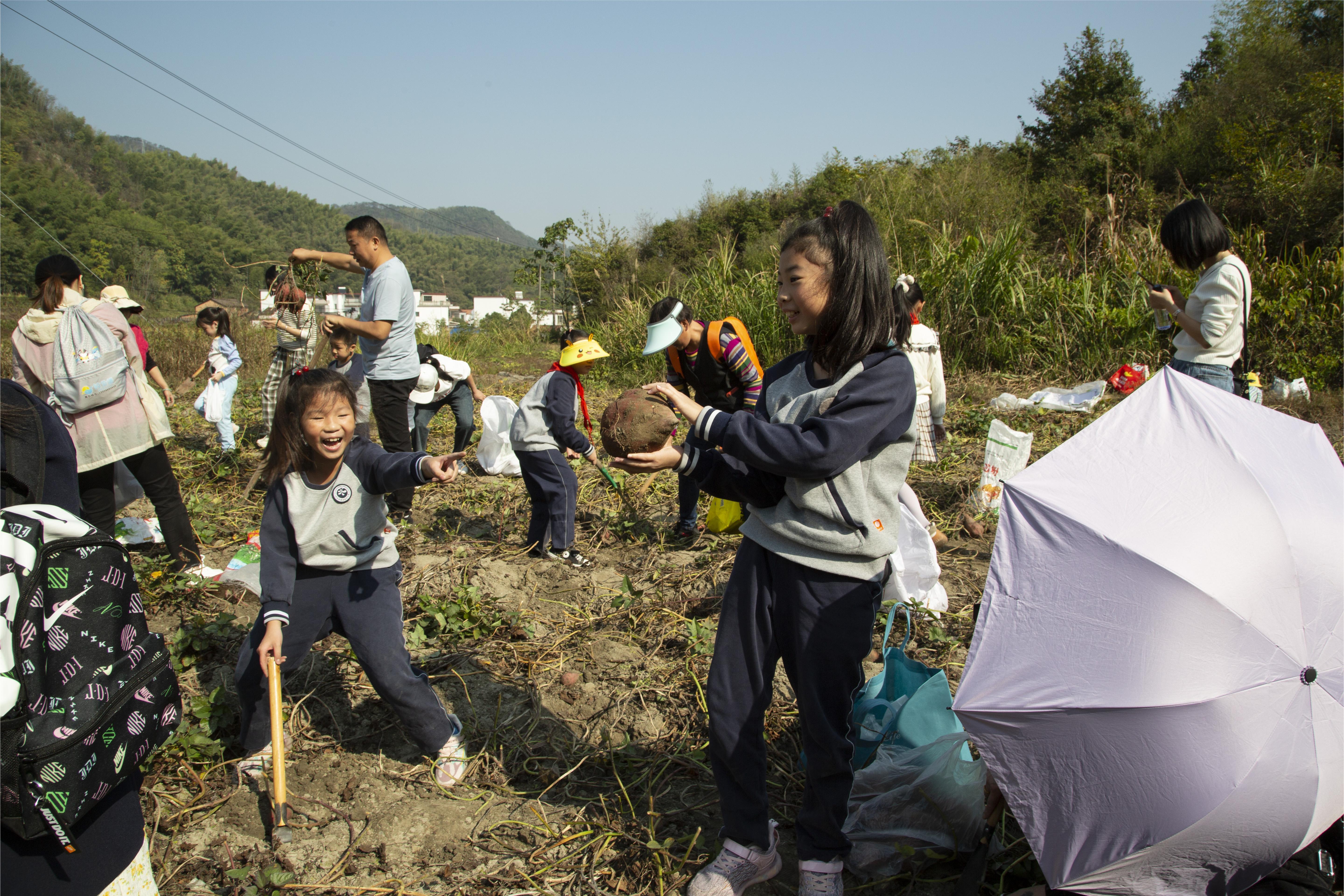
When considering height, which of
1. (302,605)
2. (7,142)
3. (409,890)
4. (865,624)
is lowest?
(409,890)

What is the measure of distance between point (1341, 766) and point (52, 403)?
478 cm

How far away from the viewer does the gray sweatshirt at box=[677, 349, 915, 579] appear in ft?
5.52

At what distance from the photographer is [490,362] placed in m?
15.1

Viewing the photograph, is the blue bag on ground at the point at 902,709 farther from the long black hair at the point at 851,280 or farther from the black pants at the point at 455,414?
the black pants at the point at 455,414

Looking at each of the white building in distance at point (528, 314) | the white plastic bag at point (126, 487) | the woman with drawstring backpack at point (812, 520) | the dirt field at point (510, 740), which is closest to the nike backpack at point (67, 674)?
the dirt field at point (510, 740)

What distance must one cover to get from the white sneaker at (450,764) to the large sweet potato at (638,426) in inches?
47.9

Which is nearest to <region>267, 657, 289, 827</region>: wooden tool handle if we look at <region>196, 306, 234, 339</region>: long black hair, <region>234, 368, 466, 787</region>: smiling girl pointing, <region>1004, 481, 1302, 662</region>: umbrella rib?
<region>234, 368, 466, 787</region>: smiling girl pointing

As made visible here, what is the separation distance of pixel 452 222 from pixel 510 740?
116038 mm

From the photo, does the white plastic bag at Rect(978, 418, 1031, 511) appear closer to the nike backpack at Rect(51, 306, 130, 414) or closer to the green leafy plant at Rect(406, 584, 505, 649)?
the green leafy plant at Rect(406, 584, 505, 649)

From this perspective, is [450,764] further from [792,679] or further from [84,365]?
[84,365]

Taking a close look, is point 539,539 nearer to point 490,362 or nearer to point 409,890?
point 409,890

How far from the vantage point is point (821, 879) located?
1903 mm

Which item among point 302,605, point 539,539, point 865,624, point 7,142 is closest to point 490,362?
point 539,539

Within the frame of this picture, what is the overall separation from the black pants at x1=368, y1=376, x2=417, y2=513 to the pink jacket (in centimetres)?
115
